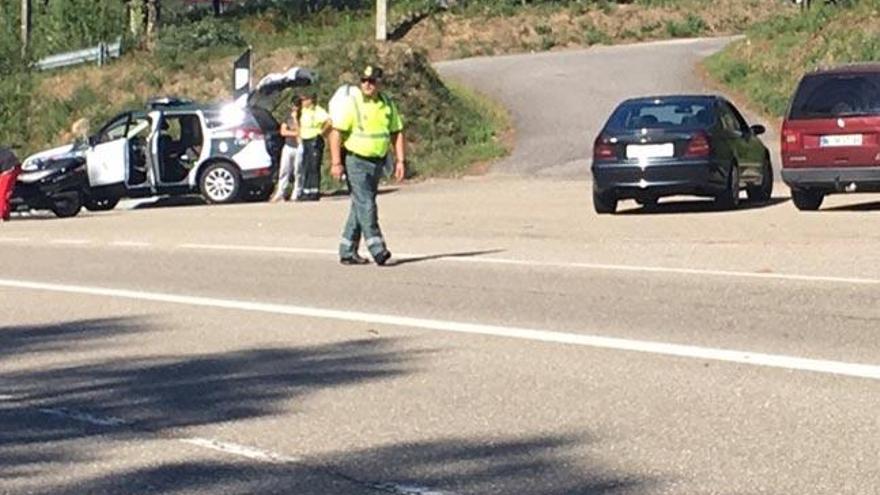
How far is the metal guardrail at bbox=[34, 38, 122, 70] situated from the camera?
51.3 m

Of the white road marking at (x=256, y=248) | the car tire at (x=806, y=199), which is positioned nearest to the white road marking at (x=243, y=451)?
the white road marking at (x=256, y=248)

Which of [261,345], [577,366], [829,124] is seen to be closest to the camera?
[577,366]

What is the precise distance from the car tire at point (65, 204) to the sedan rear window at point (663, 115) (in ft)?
31.8

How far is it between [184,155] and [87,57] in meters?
21.6

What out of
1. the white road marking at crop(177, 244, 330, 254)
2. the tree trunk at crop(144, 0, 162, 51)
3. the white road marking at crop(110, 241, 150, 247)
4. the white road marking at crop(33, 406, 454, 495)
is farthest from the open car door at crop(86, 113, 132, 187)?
the tree trunk at crop(144, 0, 162, 51)

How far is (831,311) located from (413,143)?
24.8 metres

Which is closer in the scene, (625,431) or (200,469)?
(200,469)

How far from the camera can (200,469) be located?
29.4 ft

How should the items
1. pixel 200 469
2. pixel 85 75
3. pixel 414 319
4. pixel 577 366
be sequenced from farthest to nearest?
pixel 85 75 < pixel 414 319 < pixel 577 366 < pixel 200 469

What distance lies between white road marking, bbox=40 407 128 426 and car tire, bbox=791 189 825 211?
49.4 ft

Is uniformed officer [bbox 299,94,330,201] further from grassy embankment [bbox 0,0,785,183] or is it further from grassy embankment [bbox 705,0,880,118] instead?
grassy embankment [bbox 705,0,880,118]

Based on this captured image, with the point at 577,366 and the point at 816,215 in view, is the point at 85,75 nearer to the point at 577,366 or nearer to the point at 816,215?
the point at 816,215

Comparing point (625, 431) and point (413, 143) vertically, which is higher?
point (625, 431)

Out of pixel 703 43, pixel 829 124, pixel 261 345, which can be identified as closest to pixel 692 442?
pixel 261 345
